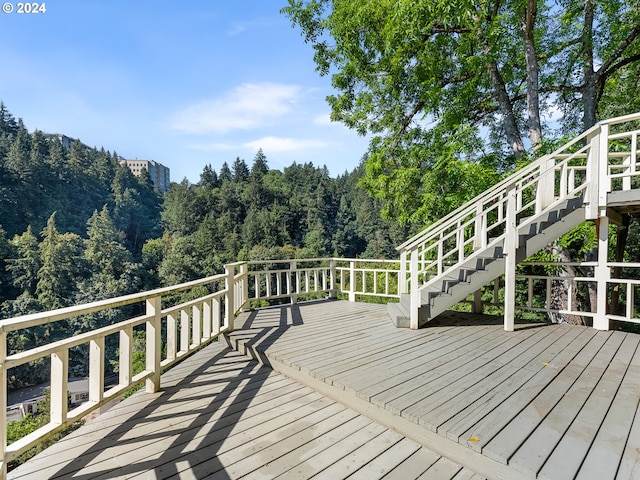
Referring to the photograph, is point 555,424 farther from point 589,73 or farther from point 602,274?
point 589,73

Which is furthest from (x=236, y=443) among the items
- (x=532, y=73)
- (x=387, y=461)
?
(x=532, y=73)

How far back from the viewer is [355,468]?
1767mm

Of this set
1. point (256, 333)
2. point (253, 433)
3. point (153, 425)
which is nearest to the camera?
point (253, 433)

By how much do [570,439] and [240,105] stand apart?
33.8ft

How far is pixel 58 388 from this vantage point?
72.3 inches

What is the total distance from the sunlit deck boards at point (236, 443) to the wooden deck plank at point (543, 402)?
233 mm

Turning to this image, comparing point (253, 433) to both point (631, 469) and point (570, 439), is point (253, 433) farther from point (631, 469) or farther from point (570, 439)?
point (631, 469)

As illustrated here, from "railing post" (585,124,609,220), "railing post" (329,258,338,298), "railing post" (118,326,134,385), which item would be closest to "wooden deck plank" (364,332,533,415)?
"railing post" (118,326,134,385)


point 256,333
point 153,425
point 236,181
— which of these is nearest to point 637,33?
point 256,333

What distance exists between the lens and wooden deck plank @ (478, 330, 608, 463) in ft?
5.71

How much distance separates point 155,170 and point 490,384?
5721 inches

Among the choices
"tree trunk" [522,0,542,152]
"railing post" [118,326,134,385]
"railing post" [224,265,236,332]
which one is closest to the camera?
"railing post" [118,326,134,385]

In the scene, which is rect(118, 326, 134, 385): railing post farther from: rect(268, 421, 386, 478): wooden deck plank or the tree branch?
the tree branch

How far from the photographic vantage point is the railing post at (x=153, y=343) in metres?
2.74
